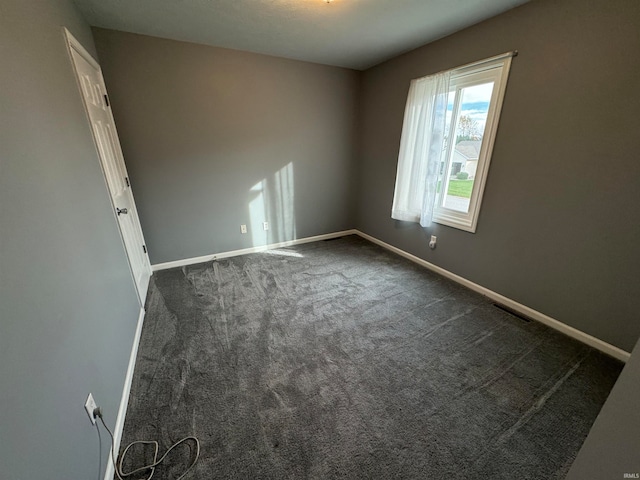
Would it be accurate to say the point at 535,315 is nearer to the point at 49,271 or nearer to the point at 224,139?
the point at 49,271

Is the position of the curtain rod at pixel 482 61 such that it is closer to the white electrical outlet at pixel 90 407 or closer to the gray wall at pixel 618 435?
the gray wall at pixel 618 435

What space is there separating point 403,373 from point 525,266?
1.47m

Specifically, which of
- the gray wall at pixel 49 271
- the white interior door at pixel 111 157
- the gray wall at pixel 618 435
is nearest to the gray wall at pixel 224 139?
the white interior door at pixel 111 157

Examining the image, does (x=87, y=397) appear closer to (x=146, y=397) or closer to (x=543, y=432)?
(x=146, y=397)

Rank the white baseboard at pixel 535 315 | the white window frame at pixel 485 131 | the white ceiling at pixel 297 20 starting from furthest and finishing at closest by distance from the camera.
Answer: the white window frame at pixel 485 131 → the white ceiling at pixel 297 20 → the white baseboard at pixel 535 315

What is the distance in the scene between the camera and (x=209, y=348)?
1.86m

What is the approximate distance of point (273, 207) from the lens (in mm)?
3543

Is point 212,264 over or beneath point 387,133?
beneath

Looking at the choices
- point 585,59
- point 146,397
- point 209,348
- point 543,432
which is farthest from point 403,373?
point 585,59

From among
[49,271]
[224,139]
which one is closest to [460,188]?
[224,139]

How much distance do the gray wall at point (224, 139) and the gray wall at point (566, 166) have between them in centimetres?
160

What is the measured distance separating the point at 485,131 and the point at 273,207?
2538 mm

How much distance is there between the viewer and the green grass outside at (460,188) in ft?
8.33

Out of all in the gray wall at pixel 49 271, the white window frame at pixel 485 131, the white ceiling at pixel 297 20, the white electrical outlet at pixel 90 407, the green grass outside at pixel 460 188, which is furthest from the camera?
the green grass outside at pixel 460 188
